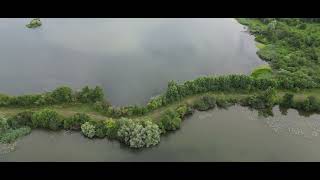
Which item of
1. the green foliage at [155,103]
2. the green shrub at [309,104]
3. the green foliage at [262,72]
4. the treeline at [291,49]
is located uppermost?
the treeline at [291,49]

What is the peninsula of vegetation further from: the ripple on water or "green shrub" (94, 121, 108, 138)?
the ripple on water

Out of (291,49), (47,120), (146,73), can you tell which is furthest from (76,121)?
(291,49)

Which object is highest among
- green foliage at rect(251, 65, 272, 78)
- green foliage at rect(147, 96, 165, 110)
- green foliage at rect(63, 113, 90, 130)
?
green foliage at rect(251, 65, 272, 78)

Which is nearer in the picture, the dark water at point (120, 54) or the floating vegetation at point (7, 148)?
the floating vegetation at point (7, 148)

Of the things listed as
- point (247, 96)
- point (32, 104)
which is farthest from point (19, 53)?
point (247, 96)

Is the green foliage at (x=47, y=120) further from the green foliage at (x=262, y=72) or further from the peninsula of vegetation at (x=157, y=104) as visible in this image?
the green foliage at (x=262, y=72)

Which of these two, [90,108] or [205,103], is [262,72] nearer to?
[205,103]

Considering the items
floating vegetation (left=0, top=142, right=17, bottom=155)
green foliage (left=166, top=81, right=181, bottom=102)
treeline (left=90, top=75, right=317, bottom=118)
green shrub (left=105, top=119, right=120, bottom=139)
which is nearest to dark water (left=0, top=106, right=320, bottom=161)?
floating vegetation (left=0, top=142, right=17, bottom=155)

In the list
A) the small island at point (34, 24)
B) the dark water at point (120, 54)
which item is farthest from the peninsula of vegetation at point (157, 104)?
the small island at point (34, 24)
